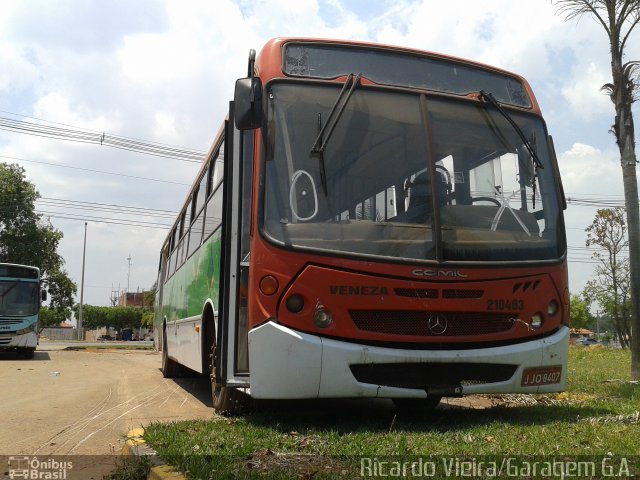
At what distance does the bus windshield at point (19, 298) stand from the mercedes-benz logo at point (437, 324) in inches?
732

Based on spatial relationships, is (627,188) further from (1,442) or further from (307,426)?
(1,442)

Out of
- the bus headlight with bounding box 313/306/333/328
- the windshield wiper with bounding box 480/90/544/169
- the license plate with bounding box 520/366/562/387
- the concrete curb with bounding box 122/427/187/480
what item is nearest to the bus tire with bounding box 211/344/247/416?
the concrete curb with bounding box 122/427/187/480

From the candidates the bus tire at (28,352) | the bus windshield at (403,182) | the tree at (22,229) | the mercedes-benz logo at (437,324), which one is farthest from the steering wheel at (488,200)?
the tree at (22,229)

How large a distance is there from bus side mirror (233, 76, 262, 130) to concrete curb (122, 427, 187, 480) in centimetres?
276

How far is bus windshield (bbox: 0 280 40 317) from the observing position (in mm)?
20797

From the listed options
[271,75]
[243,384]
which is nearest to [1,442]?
[243,384]

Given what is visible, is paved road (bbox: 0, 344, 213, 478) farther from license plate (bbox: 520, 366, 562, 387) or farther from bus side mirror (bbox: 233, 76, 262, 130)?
license plate (bbox: 520, 366, 562, 387)

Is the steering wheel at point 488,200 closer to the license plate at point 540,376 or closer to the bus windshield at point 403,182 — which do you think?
the bus windshield at point 403,182

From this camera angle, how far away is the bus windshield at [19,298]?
2080cm

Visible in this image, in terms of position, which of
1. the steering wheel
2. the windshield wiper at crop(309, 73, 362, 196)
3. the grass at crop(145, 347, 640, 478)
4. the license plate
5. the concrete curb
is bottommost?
the concrete curb

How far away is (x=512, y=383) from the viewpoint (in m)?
5.87

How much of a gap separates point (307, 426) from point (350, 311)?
1.20m

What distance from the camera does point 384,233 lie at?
5738 millimetres

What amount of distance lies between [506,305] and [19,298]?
18913 mm
